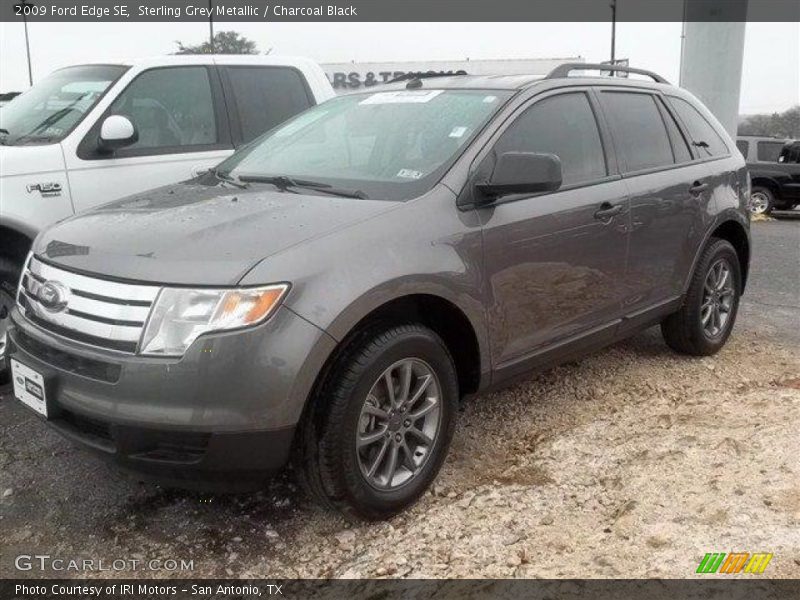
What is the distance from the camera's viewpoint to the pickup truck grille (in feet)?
8.32

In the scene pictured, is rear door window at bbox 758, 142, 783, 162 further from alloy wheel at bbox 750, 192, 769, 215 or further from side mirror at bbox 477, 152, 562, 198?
side mirror at bbox 477, 152, 562, 198

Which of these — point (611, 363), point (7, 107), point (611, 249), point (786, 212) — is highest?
point (7, 107)

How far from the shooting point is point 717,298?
497cm

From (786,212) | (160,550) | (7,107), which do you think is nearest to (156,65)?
(7,107)

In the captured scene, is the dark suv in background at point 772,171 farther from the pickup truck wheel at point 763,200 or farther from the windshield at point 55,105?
the windshield at point 55,105

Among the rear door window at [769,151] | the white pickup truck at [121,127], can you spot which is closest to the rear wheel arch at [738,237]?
the white pickup truck at [121,127]

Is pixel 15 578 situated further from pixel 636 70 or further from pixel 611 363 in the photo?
pixel 636 70

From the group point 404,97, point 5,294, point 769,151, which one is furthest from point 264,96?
point 769,151

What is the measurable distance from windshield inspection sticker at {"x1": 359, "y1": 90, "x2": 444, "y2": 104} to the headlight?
1691 mm

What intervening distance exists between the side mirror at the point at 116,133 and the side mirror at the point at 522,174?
8.14 feet

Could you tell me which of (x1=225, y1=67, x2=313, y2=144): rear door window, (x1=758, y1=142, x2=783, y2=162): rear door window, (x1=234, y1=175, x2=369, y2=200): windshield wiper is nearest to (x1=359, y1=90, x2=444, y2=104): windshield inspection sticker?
(x1=234, y1=175, x2=369, y2=200): windshield wiper

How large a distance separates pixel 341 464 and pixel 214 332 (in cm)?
67

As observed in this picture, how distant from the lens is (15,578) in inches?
106

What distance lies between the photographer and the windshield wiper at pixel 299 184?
3.16 metres
